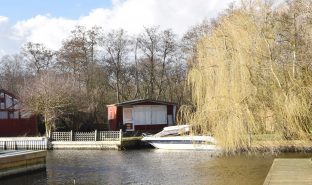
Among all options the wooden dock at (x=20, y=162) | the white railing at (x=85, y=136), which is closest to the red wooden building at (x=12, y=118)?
the white railing at (x=85, y=136)

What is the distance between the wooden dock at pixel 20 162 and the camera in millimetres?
25078

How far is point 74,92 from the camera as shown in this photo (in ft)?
165

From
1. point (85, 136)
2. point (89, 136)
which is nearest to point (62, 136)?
point (85, 136)

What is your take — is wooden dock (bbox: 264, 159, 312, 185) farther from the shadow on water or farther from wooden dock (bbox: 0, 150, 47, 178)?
wooden dock (bbox: 0, 150, 47, 178)

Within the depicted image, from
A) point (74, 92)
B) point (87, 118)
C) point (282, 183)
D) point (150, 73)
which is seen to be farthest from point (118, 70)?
point (282, 183)

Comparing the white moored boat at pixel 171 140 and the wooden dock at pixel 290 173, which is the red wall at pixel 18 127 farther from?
the wooden dock at pixel 290 173

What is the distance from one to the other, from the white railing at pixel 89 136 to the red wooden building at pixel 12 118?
5.75m

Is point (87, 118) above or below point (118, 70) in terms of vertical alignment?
below

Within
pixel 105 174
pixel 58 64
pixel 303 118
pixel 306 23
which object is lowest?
pixel 105 174

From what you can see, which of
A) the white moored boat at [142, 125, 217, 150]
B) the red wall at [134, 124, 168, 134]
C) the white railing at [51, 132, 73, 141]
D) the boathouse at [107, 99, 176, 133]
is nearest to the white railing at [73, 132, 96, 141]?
the white railing at [51, 132, 73, 141]

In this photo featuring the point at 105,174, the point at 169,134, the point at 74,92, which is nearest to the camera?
the point at 105,174

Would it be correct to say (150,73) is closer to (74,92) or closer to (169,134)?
(74,92)

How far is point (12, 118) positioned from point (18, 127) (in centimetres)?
107

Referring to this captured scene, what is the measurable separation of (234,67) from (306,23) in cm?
349
